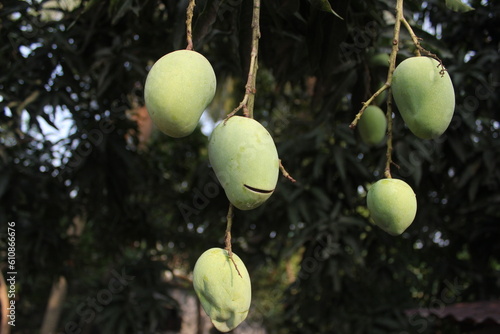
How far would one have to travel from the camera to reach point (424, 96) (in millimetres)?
504

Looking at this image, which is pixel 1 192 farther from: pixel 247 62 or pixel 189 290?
pixel 189 290

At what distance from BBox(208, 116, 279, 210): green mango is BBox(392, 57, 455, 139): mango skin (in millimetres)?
156

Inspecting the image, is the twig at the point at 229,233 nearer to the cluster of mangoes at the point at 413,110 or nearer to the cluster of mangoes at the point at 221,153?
the cluster of mangoes at the point at 221,153

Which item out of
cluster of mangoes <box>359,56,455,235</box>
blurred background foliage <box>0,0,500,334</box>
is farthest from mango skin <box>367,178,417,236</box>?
blurred background foliage <box>0,0,500,334</box>

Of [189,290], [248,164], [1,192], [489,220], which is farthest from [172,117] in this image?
[189,290]

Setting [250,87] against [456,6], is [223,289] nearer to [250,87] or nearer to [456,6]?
[250,87]

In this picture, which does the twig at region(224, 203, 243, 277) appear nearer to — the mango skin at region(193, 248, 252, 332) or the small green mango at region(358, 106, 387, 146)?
the mango skin at region(193, 248, 252, 332)

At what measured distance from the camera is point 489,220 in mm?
1936

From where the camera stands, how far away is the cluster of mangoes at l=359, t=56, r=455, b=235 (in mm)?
504

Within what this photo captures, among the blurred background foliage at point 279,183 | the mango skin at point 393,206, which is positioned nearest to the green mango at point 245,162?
the mango skin at point 393,206

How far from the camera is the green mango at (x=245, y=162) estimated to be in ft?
1.41

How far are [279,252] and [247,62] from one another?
1.61 m

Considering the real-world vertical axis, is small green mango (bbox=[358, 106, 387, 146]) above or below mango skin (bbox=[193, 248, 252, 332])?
below

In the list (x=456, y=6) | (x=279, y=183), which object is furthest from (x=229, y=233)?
(x=279, y=183)
